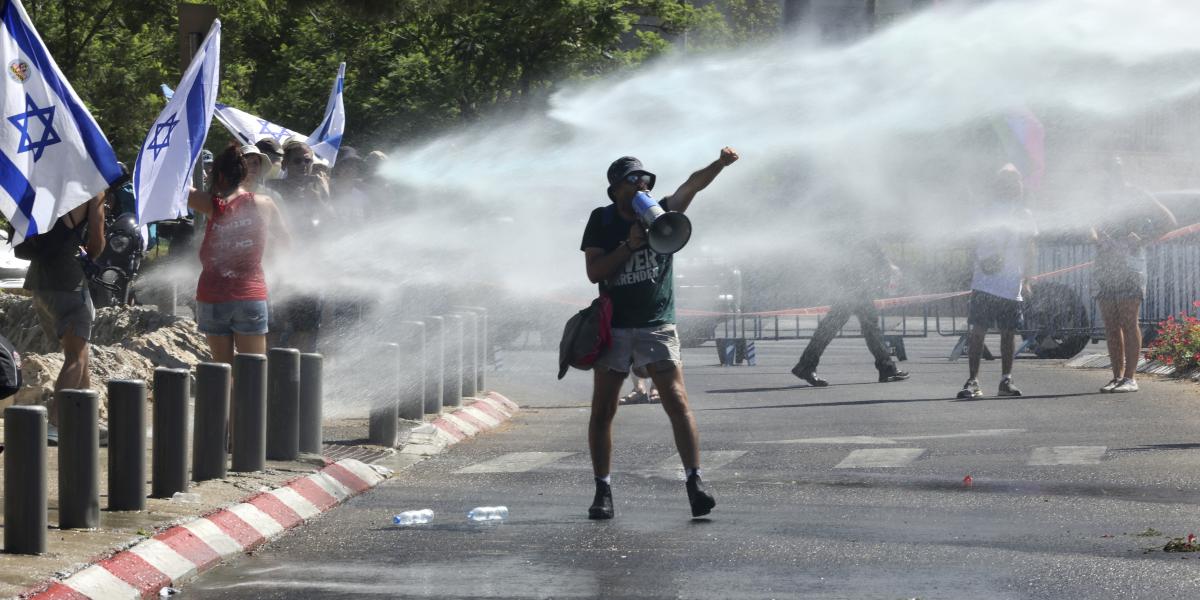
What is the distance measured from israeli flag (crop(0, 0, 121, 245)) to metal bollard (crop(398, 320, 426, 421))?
453cm

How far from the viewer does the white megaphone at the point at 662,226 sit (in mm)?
8922

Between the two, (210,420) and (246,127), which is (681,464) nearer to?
(210,420)

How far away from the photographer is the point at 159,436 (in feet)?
28.8

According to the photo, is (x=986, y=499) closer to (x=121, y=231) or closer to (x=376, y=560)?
(x=376, y=560)

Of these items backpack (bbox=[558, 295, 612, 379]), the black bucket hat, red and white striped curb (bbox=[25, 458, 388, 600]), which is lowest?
red and white striped curb (bbox=[25, 458, 388, 600])

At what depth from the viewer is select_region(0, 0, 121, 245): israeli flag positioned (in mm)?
8500

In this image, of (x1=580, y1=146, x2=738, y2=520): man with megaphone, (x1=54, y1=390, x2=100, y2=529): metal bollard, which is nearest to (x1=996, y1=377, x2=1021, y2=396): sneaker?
(x1=580, y1=146, x2=738, y2=520): man with megaphone

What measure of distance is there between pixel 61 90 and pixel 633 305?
276cm

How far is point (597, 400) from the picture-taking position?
9477 millimetres

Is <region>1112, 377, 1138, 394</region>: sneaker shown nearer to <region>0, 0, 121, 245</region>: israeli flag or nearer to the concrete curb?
the concrete curb

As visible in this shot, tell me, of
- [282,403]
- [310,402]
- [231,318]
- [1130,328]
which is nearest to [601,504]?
[282,403]

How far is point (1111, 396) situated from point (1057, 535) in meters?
8.00

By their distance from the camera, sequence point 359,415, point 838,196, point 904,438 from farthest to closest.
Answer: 1. point 838,196
2. point 359,415
3. point 904,438

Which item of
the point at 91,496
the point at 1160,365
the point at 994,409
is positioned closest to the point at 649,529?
the point at 91,496
